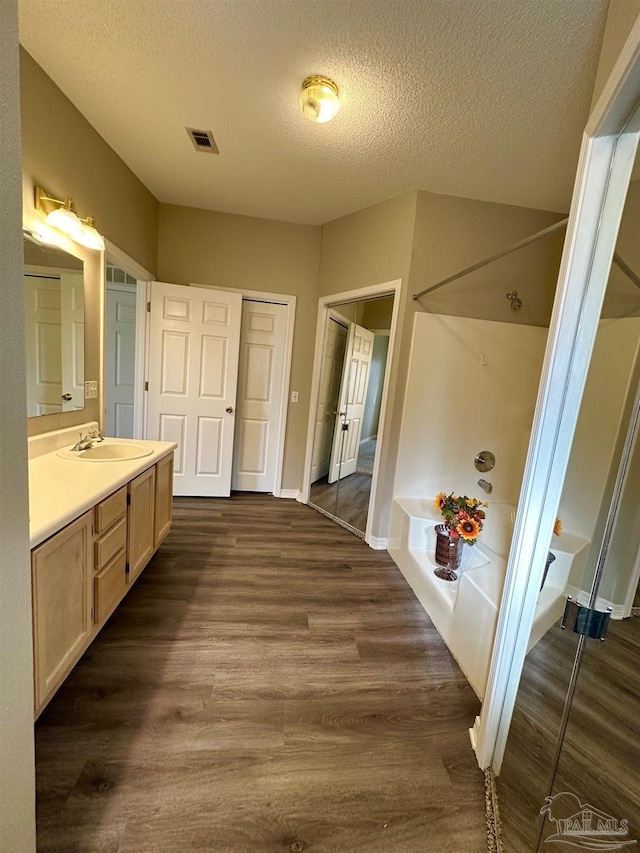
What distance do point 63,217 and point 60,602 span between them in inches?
70.5

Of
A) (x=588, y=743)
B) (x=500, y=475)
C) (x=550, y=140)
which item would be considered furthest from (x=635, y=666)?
(x=550, y=140)

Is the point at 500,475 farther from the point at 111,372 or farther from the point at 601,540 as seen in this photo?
the point at 111,372

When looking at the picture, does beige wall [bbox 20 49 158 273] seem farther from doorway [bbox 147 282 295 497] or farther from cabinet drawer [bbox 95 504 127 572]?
cabinet drawer [bbox 95 504 127 572]

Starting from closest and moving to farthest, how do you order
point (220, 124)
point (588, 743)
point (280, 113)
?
point (588, 743) → point (280, 113) → point (220, 124)

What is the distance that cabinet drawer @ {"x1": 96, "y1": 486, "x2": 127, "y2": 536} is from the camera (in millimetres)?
1406

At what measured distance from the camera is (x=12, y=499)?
62cm

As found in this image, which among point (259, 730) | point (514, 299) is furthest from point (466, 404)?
point (259, 730)

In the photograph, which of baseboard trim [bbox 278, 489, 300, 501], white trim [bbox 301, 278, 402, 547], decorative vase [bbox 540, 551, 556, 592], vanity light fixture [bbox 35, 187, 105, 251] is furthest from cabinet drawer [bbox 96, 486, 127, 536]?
baseboard trim [bbox 278, 489, 300, 501]

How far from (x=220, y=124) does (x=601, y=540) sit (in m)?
2.71

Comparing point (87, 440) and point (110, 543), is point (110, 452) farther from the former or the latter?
point (110, 543)

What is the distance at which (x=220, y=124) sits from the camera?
6.61 feet

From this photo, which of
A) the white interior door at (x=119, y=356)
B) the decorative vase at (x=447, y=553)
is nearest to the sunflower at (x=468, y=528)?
the decorative vase at (x=447, y=553)

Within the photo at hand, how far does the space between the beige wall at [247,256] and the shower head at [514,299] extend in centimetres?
172

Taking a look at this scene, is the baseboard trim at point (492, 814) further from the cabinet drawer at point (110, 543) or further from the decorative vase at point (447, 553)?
the cabinet drawer at point (110, 543)
